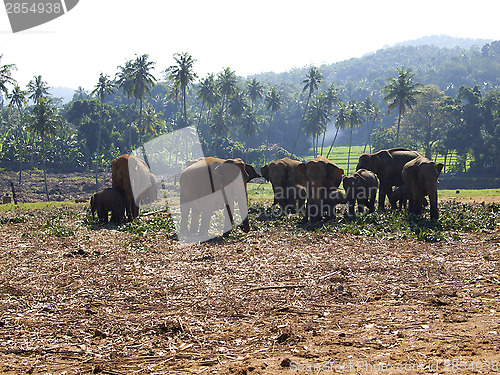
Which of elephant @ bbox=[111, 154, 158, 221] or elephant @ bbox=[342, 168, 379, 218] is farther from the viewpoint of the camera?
elephant @ bbox=[342, 168, 379, 218]

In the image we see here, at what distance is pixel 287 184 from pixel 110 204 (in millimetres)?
7790

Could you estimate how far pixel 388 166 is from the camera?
20859 millimetres

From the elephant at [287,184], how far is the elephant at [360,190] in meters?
2.44

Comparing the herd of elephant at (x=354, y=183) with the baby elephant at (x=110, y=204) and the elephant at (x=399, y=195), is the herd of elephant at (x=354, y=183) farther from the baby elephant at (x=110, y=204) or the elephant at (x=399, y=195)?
the baby elephant at (x=110, y=204)

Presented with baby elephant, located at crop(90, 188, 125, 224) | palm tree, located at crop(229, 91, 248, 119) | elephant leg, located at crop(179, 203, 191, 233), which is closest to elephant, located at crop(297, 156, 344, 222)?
elephant leg, located at crop(179, 203, 191, 233)

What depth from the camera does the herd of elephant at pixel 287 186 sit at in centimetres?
1521

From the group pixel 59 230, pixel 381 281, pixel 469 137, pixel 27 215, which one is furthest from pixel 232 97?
pixel 381 281

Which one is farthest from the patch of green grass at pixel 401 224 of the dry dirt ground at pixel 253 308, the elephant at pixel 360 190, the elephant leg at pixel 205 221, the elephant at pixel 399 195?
the elephant leg at pixel 205 221

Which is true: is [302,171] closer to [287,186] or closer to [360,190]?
[287,186]

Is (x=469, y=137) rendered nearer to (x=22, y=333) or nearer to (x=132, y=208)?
(x=132, y=208)

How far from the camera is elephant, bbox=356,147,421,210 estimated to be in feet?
68.2

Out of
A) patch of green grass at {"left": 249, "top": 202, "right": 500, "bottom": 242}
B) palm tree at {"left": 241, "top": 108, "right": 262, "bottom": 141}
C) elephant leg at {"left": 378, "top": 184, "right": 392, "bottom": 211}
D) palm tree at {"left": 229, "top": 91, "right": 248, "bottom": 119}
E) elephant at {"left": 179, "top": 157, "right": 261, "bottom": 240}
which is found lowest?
patch of green grass at {"left": 249, "top": 202, "right": 500, "bottom": 242}

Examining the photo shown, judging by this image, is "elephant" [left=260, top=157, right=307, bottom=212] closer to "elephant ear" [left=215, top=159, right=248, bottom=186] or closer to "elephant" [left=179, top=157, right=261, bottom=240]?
"elephant" [left=179, top=157, right=261, bottom=240]

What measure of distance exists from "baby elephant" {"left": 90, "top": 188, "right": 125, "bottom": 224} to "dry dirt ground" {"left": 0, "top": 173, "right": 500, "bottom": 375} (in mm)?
4398
